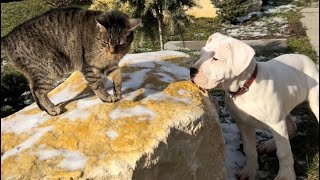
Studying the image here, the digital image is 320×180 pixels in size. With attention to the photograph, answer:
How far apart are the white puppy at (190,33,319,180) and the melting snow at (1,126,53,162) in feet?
4.67

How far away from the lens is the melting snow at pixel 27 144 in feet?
10.7

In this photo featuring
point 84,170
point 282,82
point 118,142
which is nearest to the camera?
point 84,170

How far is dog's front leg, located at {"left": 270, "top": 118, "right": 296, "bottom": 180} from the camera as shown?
4.04 m

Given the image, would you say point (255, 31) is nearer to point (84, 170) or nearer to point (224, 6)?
point (224, 6)

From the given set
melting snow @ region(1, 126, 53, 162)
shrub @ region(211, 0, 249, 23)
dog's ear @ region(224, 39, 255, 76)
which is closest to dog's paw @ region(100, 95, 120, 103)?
melting snow @ region(1, 126, 53, 162)

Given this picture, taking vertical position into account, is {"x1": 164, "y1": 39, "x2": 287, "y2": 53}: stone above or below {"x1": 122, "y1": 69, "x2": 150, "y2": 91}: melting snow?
below

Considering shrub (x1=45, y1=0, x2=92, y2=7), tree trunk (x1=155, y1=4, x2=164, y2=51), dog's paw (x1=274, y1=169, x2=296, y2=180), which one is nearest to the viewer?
dog's paw (x1=274, y1=169, x2=296, y2=180)

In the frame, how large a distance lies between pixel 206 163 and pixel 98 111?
1074 mm

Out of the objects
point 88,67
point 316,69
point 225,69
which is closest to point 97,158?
point 88,67

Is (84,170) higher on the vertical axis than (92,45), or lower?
lower

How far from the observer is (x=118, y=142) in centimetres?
326

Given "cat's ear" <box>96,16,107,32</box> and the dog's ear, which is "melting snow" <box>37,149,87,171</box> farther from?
the dog's ear

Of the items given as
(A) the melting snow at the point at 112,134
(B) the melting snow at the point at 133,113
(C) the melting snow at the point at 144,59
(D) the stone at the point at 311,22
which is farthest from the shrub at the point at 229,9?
(A) the melting snow at the point at 112,134

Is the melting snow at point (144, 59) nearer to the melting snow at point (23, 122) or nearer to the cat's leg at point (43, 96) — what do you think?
the cat's leg at point (43, 96)
